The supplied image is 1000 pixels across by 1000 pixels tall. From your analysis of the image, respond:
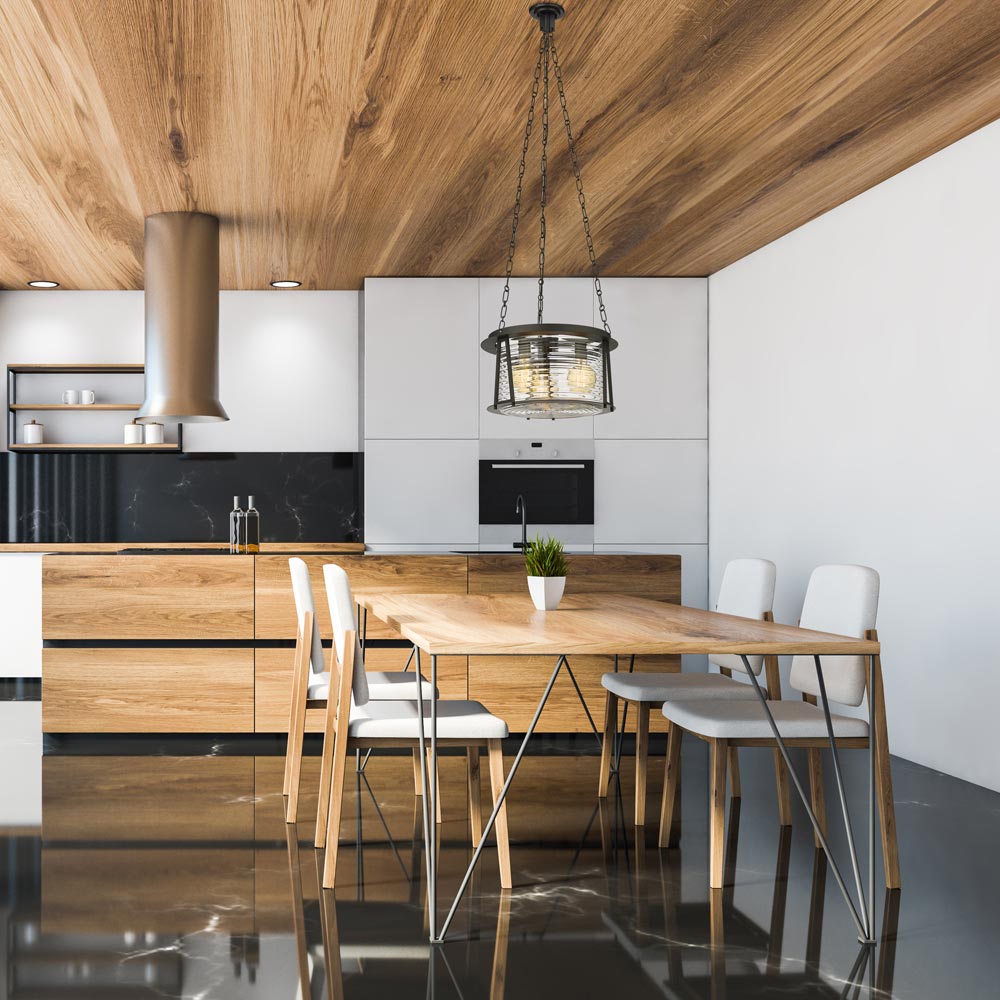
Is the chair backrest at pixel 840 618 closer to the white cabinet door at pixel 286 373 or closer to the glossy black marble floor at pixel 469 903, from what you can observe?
→ the glossy black marble floor at pixel 469 903

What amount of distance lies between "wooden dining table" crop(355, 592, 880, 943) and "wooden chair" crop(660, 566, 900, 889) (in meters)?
0.06

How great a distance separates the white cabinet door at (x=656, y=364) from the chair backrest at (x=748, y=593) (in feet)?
7.42

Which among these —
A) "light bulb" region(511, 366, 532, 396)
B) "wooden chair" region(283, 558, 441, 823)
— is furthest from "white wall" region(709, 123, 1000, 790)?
"wooden chair" region(283, 558, 441, 823)

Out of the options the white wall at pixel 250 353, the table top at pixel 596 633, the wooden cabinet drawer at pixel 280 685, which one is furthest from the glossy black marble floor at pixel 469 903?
the white wall at pixel 250 353

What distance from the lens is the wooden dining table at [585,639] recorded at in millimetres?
2322

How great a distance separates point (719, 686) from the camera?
11.2ft

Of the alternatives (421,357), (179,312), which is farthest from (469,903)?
(421,357)

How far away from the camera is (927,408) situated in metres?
4.13

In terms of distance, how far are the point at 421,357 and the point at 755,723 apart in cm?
379

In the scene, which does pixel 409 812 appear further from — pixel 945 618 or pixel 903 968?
pixel 945 618

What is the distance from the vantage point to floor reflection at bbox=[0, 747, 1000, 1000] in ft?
7.18

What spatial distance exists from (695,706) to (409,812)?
1.11 m

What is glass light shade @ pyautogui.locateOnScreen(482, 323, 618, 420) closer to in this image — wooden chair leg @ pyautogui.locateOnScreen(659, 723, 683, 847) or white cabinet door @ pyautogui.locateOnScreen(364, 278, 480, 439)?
wooden chair leg @ pyautogui.locateOnScreen(659, 723, 683, 847)

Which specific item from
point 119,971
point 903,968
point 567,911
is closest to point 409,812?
point 567,911
